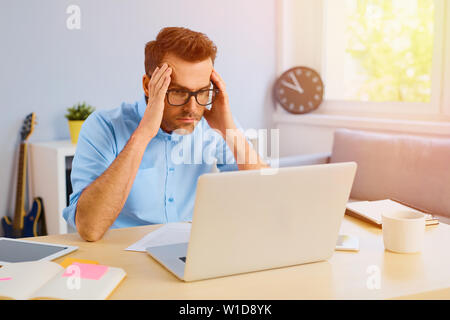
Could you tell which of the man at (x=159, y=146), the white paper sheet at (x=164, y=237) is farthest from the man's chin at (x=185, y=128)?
the white paper sheet at (x=164, y=237)

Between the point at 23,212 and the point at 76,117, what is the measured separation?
60 centimetres

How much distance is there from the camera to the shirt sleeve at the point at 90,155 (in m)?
1.52

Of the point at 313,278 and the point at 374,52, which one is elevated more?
the point at 374,52

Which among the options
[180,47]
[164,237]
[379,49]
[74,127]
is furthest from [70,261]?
[379,49]

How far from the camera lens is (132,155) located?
1489mm

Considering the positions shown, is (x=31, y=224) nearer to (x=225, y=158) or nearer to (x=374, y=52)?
(x=225, y=158)

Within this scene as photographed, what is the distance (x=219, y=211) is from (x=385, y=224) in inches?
18.5

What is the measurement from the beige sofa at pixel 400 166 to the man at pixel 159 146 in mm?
1063

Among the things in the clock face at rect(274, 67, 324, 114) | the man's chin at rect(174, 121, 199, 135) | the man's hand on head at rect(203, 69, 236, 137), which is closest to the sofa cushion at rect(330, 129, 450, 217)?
the clock face at rect(274, 67, 324, 114)

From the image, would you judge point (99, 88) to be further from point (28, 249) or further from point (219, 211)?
point (219, 211)

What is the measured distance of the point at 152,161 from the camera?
5.85ft

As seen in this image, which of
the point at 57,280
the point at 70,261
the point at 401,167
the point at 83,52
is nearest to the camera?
the point at 57,280
